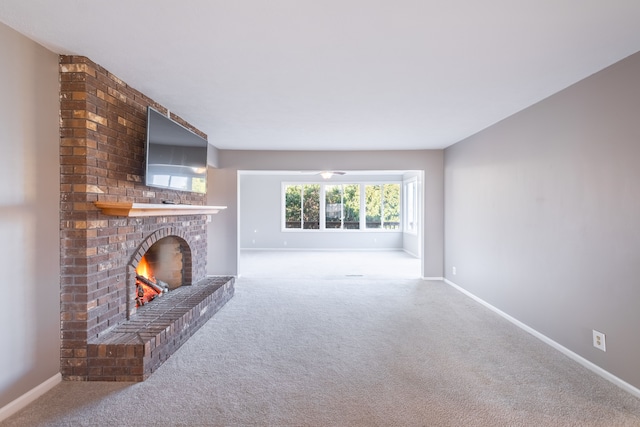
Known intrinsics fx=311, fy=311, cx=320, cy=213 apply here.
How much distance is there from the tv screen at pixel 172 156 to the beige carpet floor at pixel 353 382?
1606 mm

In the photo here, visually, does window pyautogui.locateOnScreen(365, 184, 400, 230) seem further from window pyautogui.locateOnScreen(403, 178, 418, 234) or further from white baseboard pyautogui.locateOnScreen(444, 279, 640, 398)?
white baseboard pyautogui.locateOnScreen(444, 279, 640, 398)

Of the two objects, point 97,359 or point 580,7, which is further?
point 97,359

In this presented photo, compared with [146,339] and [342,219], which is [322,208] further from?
[146,339]

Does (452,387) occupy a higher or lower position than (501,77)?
lower

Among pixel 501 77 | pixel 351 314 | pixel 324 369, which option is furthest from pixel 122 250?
pixel 501 77

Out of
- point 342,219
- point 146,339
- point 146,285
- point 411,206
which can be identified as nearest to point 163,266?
point 146,285

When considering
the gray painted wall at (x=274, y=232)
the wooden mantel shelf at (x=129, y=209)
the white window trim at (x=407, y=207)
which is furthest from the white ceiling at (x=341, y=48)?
the gray painted wall at (x=274, y=232)

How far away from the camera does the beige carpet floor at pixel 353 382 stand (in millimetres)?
1966

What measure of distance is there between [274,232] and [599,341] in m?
8.21

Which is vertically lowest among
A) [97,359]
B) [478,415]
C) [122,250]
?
[478,415]

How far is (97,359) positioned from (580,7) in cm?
386

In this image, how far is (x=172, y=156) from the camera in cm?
322

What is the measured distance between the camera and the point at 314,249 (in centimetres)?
977

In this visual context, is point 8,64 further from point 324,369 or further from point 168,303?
point 324,369
